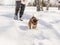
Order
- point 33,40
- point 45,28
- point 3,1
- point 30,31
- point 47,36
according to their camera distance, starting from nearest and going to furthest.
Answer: point 33,40
point 47,36
point 30,31
point 45,28
point 3,1

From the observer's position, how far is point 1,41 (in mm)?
6707

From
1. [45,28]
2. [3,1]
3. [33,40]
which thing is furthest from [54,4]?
[33,40]

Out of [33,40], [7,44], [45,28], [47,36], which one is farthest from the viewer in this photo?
[45,28]

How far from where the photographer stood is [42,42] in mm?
6742

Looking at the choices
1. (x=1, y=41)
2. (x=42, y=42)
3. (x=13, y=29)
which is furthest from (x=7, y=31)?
(x=42, y=42)

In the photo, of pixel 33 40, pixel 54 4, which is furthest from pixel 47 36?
pixel 54 4

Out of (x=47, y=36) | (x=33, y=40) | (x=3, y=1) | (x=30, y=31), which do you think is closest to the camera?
(x=33, y=40)

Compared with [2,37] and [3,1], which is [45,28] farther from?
[3,1]

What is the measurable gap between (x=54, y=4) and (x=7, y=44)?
67.9ft

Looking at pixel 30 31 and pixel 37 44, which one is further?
pixel 30 31

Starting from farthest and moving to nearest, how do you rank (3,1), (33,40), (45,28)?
(3,1), (45,28), (33,40)

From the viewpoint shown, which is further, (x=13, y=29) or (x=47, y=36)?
(x=13, y=29)

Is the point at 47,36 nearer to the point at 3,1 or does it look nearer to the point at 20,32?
the point at 20,32

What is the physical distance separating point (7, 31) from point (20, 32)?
18.1 inches
